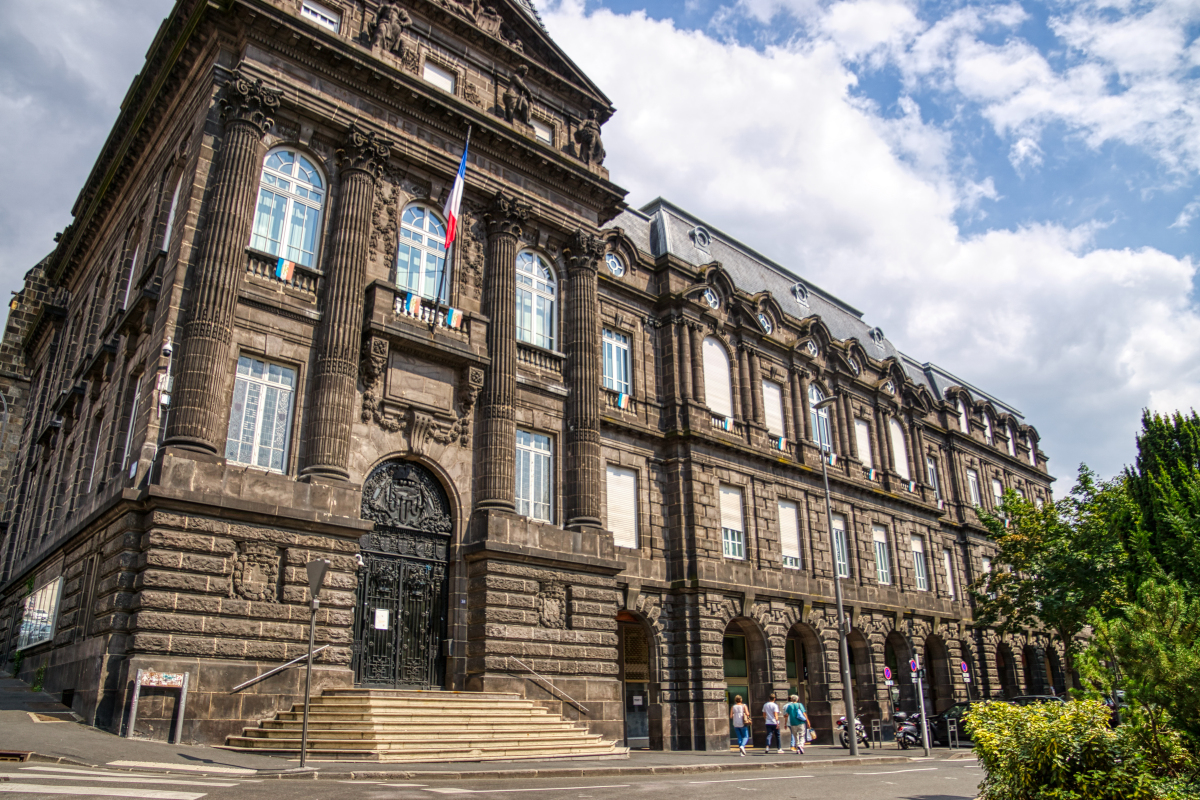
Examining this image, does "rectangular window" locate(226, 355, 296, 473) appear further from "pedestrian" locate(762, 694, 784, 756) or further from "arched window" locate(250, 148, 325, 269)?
"pedestrian" locate(762, 694, 784, 756)

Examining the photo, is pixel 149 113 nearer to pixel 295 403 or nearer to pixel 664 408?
pixel 295 403

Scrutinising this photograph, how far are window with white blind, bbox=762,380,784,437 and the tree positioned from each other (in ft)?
35.1

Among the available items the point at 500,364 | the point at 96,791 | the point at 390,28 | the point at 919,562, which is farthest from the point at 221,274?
the point at 919,562

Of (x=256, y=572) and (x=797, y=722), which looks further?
(x=797, y=722)

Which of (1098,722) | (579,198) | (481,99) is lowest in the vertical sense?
(1098,722)

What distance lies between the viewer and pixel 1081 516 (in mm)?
32656

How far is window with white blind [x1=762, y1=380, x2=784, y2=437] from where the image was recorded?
111ft

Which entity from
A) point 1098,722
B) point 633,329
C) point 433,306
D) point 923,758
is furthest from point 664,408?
point 1098,722

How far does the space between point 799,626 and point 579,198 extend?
18.2 m

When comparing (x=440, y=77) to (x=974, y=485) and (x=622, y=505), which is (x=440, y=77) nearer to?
(x=622, y=505)

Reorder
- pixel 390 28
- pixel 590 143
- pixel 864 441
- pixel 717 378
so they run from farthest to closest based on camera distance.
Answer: pixel 864 441 → pixel 717 378 → pixel 590 143 → pixel 390 28

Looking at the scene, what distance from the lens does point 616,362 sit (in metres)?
29.3

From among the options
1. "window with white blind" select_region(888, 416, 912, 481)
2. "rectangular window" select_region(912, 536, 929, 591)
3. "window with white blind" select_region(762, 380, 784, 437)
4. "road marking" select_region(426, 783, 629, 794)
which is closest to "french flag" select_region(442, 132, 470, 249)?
"road marking" select_region(426, 783, 629, 794)

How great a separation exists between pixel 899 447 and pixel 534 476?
25430 millimetres
